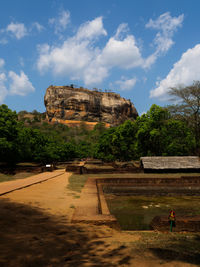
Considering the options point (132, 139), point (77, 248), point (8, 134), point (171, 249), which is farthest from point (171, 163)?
point (77, 248)

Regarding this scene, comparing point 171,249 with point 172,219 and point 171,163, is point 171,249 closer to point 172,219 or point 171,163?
point 172,219

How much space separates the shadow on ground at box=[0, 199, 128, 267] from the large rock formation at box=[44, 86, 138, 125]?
4117 inches

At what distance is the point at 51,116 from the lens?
111688mm

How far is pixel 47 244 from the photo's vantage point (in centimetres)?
333

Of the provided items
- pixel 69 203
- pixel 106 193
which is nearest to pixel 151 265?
pixel 69 203

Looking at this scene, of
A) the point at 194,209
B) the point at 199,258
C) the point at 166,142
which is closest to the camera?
the point at 199,258

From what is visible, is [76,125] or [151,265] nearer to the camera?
[151,265]

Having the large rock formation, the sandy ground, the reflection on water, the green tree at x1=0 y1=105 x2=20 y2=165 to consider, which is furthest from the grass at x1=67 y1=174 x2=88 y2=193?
the large rock formation

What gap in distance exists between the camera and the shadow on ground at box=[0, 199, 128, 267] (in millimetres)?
2781

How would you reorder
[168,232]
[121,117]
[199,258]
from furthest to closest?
[121,117], [168,232], [199,258]

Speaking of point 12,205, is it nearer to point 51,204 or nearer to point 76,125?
point 51,204

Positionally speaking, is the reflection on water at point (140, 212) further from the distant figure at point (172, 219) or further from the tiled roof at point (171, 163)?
the tiled roof at point (171, 163)

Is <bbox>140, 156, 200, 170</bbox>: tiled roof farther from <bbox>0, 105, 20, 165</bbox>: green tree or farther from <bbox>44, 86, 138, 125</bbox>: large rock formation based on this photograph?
<bbox>44, 86, 138, 125</bbox>: large rock formation

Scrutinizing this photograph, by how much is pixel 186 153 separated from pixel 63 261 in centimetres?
2997
